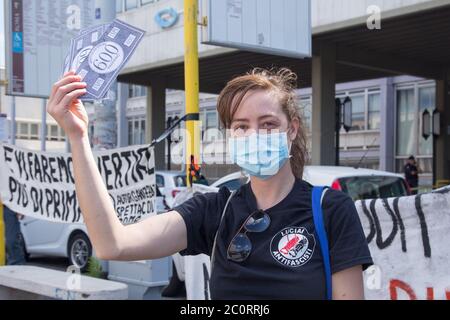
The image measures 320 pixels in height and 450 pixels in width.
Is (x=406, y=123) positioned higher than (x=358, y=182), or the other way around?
(x=406, y=123)

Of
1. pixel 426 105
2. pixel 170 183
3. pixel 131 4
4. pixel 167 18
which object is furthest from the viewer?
pixel 426 105

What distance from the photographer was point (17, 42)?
24.9ft

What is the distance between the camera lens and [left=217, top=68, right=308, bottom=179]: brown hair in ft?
7.14

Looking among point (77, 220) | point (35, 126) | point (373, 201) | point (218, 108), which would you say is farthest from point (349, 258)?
point (35, 126)

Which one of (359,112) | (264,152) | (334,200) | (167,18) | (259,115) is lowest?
(334,200)

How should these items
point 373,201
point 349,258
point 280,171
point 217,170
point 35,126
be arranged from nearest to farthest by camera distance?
point 349,258 → point 280,171 → point 373,201 → point 217,170 → point 35,126

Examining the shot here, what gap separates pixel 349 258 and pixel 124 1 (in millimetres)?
19802

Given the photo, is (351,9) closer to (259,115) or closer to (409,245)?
(409,245)

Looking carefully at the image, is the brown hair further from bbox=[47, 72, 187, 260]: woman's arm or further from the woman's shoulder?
bbox=[47, 72, 187, 260]: woman's arm

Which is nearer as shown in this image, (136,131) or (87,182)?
(87,182)

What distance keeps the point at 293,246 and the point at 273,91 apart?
567 millimetres

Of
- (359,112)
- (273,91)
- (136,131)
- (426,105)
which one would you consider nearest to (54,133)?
(136,131)

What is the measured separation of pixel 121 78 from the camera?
2116cm
